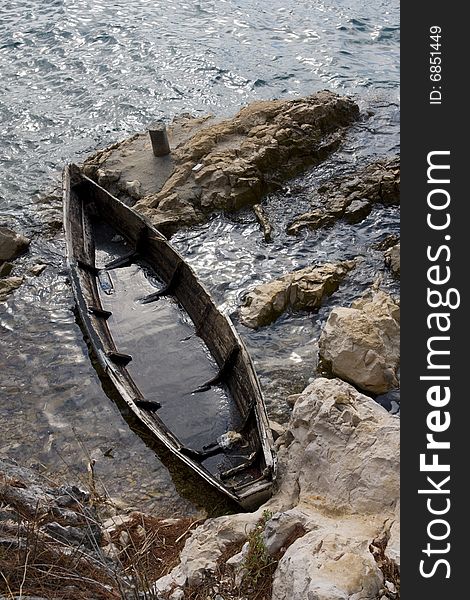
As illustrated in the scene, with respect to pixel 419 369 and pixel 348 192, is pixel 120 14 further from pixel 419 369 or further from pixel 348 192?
pixel 419 369

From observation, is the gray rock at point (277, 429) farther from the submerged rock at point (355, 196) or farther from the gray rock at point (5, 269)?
the gray rock at point (5, 269)

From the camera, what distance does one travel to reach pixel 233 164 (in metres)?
16.9

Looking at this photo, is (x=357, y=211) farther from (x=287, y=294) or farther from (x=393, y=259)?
(x=287, y=294)

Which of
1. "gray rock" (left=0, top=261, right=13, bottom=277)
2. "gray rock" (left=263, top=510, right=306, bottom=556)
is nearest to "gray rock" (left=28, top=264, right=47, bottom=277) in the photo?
"gray rock" (left=0, top=261, right=13, bottom=277)

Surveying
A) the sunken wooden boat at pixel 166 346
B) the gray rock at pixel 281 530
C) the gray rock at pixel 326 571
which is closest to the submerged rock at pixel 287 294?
the sunken wooden boat at pixel 166 346

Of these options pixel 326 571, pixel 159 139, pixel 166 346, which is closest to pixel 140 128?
pixel 159 139

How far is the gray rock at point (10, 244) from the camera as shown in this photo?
15.1 metres

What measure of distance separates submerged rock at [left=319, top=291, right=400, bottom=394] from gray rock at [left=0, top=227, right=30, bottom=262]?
311 inches

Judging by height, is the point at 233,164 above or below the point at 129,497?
above

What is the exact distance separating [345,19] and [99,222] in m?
17.2

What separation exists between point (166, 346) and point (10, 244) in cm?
566

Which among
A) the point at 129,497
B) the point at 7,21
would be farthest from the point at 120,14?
the point at 129,497

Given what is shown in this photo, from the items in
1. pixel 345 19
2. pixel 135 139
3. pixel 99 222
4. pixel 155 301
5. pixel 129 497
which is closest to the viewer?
pixel 129 497

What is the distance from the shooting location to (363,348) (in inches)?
424
